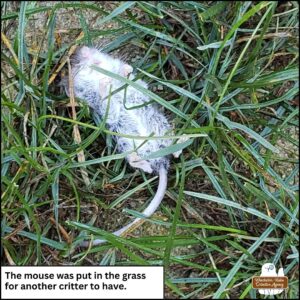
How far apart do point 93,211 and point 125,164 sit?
0.52 ft

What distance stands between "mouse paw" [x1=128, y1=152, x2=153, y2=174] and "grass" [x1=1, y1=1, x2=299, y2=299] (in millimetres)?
36

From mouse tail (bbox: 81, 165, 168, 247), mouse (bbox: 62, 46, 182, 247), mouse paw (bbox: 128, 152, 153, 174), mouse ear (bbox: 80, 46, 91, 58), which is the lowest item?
mouse tail (bbox: 81, 165, 168, 247)

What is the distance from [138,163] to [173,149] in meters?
0.11

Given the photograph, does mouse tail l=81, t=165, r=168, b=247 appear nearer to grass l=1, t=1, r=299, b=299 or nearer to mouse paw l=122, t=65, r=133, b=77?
grass l=1, t=1, r=299, b=299

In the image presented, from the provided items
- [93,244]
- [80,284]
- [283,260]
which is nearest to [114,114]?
[93,244]

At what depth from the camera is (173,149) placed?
142cm

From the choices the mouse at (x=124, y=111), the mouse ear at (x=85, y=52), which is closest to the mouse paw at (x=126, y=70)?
the mouse at (x=124, y=111)

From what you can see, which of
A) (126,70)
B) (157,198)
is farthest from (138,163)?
(126,70)

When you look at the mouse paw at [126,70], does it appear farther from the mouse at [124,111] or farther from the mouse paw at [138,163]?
the mouse paw at [138,163]

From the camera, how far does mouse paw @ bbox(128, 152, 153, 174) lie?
1458 millimetres

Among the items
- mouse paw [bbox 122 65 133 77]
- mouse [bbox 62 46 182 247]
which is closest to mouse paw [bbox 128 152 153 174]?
mouse [bbox 62 46 182 247]

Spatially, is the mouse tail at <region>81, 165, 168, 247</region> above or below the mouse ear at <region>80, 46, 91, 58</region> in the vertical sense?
below

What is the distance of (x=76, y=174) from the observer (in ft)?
4.90

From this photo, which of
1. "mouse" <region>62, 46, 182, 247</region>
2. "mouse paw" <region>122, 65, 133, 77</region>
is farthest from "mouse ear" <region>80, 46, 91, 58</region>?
"mouse paw" <region>122, 65, 133, 77</region>
